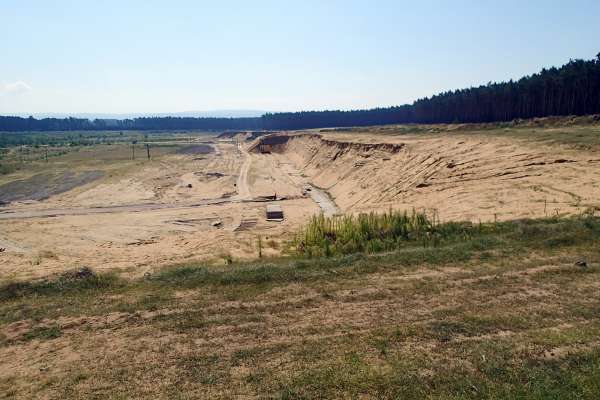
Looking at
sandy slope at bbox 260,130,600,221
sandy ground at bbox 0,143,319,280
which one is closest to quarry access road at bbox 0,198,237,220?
sandy ground at bbox 0,143,319,280

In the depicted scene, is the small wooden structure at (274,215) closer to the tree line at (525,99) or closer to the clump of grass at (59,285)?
the clump of grass at (59,285)

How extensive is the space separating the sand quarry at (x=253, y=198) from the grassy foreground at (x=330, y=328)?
4440mm

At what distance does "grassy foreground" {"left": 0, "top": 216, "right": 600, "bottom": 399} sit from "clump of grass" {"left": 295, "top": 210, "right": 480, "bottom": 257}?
5.34ft

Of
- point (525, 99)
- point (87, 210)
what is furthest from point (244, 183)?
point (525, 99)

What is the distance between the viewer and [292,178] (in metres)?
62.7

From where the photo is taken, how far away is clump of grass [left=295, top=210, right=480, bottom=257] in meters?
18.9

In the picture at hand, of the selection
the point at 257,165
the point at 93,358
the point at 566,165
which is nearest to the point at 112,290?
the point at 93,358

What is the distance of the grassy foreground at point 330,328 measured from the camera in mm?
9047

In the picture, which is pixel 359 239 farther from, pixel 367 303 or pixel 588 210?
pixel 588 210

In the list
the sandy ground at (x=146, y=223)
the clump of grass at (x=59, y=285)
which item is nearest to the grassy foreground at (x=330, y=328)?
the clump of grass at (x=59, y=285)

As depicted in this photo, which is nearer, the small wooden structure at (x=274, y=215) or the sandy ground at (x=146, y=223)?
the sandy ground at (x=146, y=223)

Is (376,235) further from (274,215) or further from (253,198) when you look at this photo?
(253,198)

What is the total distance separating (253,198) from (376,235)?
91.3 feet

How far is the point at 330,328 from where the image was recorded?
37.6 feet
